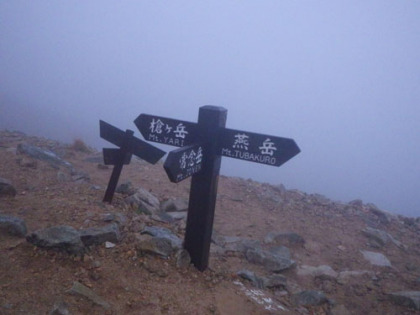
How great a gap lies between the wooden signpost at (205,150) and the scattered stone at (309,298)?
4.96 ft

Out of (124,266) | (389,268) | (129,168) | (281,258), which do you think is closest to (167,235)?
(124,266)

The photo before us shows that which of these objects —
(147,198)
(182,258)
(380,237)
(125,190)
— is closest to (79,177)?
(125,190)

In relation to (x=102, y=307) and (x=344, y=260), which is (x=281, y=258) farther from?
(x=102, y=307)

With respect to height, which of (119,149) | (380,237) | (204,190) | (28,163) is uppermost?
(119,149)

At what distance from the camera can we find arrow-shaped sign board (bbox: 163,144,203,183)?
385cm

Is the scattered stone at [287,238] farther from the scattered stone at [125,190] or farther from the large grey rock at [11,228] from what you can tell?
the large grey rock at [11,228]

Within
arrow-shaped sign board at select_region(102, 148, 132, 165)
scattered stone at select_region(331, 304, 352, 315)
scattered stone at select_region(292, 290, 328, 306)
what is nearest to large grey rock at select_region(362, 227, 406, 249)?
scattered stone at select_region(331, 304, 352, 315)

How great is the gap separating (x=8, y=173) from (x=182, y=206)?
369 centimetres

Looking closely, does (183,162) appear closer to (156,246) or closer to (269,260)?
(156,246)

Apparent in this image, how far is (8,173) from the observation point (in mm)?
7613

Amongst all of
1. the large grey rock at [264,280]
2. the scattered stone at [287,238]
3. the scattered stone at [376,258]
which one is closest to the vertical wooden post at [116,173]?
the large grey rock at [264,280]

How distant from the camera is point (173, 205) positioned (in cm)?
813

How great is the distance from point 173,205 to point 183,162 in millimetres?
4168

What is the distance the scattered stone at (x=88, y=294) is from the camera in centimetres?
372
